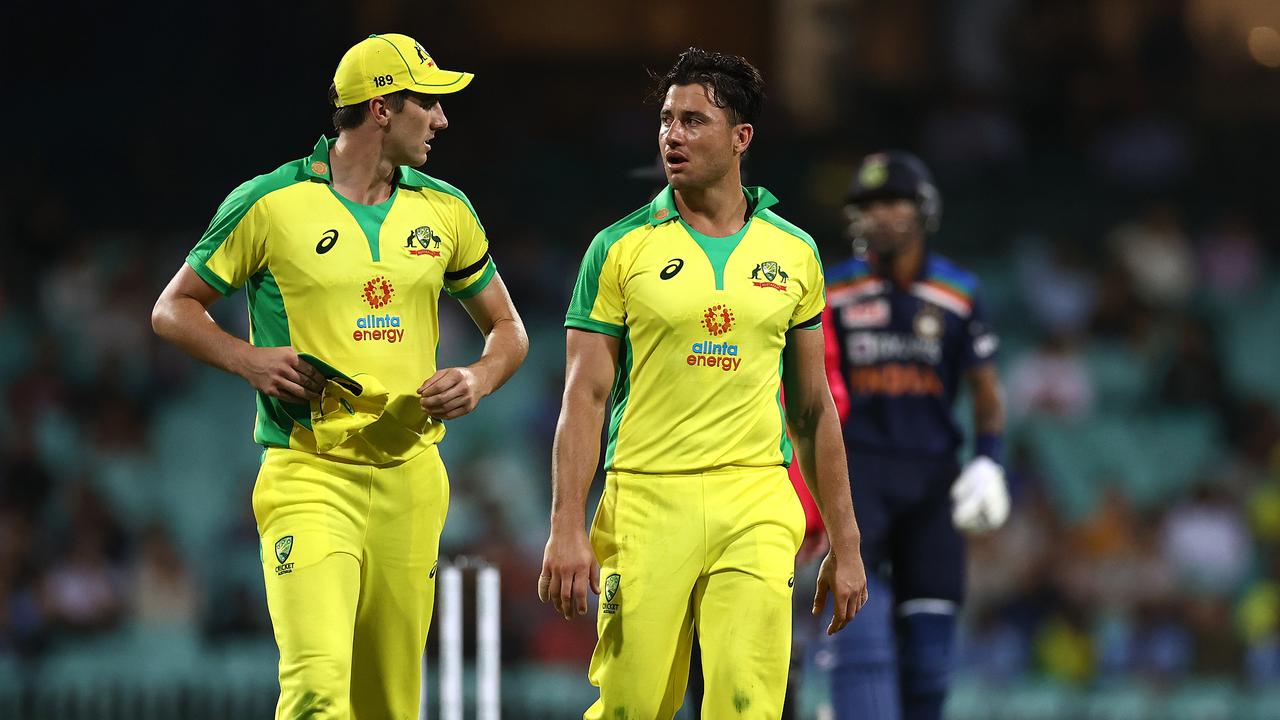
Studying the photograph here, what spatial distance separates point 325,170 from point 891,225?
2.88 metres

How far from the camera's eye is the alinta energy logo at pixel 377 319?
532 cm

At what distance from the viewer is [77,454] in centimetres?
1302

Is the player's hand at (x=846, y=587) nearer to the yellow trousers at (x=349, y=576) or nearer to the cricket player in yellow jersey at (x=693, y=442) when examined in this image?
the cricket player in yellow jersey at (x=693, y=442)

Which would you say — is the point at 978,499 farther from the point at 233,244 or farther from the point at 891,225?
the point at 233,244

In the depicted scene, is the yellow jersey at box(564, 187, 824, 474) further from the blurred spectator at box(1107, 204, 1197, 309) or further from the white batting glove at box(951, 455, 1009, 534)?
the blurred spectator at box(1107, 204, 1197, 309)

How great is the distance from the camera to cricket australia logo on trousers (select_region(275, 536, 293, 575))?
5156 millimetres

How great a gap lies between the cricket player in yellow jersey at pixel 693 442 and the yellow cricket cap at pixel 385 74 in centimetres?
71

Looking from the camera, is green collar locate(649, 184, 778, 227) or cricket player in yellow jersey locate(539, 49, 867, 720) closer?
cricket player in yellow jersey locate(539, 49, 867, 720)

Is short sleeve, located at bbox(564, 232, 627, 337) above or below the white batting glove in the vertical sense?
above

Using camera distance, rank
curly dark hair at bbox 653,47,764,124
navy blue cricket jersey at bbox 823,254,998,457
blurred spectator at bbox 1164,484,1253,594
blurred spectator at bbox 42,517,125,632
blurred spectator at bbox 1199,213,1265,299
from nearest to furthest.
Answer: curly dark hair at bbox 653,47,764,124 → navy blue cricket jersey at bbox 823,254,998,457 → blurred spectator at bbox 42,517,125,632 → blurred spectator at bbox 1164,484,1253,594 → blurred spectator at bbox 1199,213,1265,299

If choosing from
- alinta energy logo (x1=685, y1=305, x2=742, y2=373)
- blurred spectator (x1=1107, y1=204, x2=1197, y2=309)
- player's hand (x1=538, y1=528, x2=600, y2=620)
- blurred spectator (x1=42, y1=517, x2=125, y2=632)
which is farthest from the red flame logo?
blurred spectator (x1=1107, y1=204, x2=1197, y2=309)

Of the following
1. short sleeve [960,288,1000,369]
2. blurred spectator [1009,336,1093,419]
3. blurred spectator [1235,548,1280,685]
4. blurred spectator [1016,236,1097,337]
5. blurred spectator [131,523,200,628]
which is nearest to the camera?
short sleeve [960,288,1000,369]

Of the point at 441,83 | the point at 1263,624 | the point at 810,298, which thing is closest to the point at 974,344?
the point at 810,298

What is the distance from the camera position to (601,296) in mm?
5137
